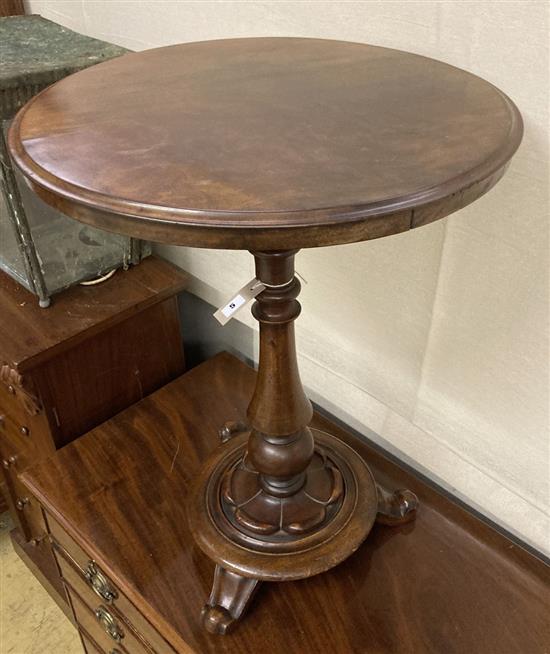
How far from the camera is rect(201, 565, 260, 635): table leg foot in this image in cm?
71

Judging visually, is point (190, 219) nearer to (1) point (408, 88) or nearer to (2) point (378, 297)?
(1) point (408, 88)

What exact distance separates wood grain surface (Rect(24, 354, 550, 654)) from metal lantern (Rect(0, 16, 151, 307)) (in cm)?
28

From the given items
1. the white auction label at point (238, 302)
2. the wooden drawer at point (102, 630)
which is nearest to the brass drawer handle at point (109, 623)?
the wooden drawer at point (102, 630)

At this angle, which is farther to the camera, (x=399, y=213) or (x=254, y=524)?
(x=254, y=524)

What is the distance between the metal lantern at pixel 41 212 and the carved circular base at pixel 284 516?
0.41 metres

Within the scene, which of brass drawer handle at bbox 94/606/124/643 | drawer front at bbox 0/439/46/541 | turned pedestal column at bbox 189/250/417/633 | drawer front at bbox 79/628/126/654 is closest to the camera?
turned pedestal column at bbox 189/250/417/633

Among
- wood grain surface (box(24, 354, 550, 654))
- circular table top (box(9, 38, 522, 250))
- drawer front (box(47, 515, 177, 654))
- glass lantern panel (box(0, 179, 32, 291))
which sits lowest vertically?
drawer front (box(47, 515, 177, 654))

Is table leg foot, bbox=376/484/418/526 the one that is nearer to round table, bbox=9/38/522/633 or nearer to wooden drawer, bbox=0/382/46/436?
round table, bbox=9/38/522/633

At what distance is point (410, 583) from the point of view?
760mm

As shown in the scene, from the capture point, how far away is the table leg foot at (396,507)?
32.4 inches

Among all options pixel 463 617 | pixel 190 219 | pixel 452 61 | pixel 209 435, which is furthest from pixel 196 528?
pixel 452 61

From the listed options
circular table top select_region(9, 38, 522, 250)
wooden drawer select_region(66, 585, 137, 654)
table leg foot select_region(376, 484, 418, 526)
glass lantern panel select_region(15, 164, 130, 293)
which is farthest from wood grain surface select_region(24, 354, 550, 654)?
circular table top select_region(9, 38, 522, 250)

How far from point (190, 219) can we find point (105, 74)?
328 millimetres

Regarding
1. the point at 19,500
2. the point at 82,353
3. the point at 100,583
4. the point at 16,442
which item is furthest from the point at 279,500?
the point at 19,500
